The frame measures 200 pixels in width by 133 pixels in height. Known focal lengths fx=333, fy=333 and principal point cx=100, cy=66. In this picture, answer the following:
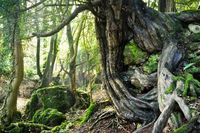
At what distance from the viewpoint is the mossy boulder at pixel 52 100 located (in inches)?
458

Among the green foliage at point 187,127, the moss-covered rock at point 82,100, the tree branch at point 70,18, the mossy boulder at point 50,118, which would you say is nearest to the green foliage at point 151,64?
the tree branch at point 70,18

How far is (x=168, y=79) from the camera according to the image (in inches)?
239

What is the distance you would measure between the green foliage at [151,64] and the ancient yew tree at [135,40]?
0.22 metres

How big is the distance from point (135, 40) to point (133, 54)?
33 centimetres

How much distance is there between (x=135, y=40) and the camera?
7848mm

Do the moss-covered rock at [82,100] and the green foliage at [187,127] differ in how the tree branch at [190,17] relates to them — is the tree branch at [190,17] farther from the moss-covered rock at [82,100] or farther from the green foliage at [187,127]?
the moss-covered rock at [82,100]

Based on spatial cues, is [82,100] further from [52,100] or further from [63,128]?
[63,128]

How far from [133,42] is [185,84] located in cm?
253

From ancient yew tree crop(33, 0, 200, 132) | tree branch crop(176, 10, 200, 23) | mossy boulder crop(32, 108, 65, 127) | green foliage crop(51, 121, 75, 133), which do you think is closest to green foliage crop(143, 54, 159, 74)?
ancient yew tree crop(33, 0, 200, 132)

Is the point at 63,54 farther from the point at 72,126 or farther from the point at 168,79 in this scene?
the point at 168,79

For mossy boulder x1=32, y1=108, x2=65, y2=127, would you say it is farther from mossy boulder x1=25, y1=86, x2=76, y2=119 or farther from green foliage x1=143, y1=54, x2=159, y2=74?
green foliage x1=143, y1=54, x2=159, y2=74

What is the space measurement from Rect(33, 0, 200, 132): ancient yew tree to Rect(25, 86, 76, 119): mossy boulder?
424 cm

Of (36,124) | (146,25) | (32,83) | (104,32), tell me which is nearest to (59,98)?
(36,124)

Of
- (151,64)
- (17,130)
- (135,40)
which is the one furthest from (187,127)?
(17,130)
